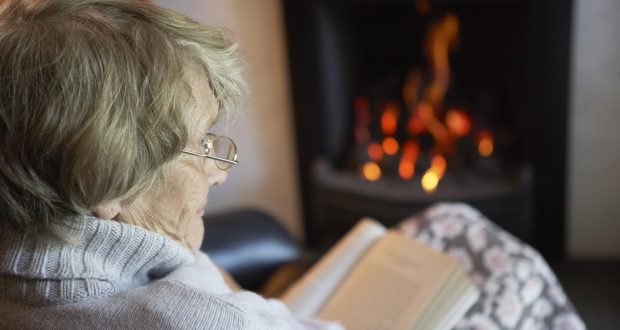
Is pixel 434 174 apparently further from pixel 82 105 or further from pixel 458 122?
pixel 82 105

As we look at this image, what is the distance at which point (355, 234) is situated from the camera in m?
1.29

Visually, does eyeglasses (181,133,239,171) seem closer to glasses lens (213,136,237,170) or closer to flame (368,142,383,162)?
glasses lens (213,136,237,170)

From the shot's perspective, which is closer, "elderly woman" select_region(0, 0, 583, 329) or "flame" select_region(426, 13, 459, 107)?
"elderly woman" select_region(0, 0, 583, 329)

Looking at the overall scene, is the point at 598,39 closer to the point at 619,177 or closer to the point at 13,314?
the point at 619,177

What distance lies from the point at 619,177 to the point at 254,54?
102cm

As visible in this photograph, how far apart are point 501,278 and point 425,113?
3.40 ft

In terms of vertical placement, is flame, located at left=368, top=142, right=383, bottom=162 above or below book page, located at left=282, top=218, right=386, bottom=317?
below

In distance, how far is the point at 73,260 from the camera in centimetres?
72

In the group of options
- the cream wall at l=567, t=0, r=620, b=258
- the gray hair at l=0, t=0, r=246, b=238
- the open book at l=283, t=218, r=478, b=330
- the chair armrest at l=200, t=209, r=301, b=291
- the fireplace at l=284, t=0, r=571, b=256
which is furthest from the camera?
the fireplace at l=284, t=0, r=571, b=256

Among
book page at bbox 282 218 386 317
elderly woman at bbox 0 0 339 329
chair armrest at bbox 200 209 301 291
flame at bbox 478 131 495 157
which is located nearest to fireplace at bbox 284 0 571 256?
flame at bbox 478 131 495 157

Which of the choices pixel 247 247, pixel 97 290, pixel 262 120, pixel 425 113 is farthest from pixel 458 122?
pixel 97 290

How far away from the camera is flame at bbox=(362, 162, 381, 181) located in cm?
214

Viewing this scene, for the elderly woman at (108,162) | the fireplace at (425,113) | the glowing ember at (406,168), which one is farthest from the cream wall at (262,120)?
the elderly woman at (108,162)

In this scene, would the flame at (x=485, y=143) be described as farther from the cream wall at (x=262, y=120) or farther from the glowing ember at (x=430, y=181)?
the cream wall at (x=262, y=120)
